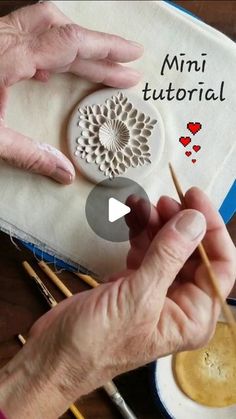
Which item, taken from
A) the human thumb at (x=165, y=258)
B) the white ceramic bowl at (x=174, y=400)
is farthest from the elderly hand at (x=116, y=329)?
the white ceramic bowl at (x=174, y=400)

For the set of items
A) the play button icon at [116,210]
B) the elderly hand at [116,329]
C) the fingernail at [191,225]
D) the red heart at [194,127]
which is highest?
the red heart at [194,127]

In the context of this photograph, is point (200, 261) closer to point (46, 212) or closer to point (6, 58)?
point (46, 212)

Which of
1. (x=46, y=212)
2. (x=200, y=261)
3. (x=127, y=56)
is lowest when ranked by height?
(x=200, y=261)

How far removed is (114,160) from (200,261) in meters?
0.17

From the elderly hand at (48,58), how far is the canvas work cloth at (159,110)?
1.0 inches

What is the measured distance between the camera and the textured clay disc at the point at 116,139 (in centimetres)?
67

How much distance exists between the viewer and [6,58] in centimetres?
63

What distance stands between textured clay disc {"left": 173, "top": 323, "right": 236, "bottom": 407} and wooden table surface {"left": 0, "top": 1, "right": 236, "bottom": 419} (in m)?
0.04

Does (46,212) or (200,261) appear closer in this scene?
(200,261)

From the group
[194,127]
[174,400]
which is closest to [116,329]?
[174,400]

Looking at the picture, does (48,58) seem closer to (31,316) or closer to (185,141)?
(185,141)

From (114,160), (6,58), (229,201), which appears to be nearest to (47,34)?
(6,58)

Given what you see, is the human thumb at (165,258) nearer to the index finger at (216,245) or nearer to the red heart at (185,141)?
the index finger at (216,245)

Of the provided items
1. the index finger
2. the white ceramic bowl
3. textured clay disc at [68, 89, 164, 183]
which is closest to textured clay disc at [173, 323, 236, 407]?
the white ceramic bowl
